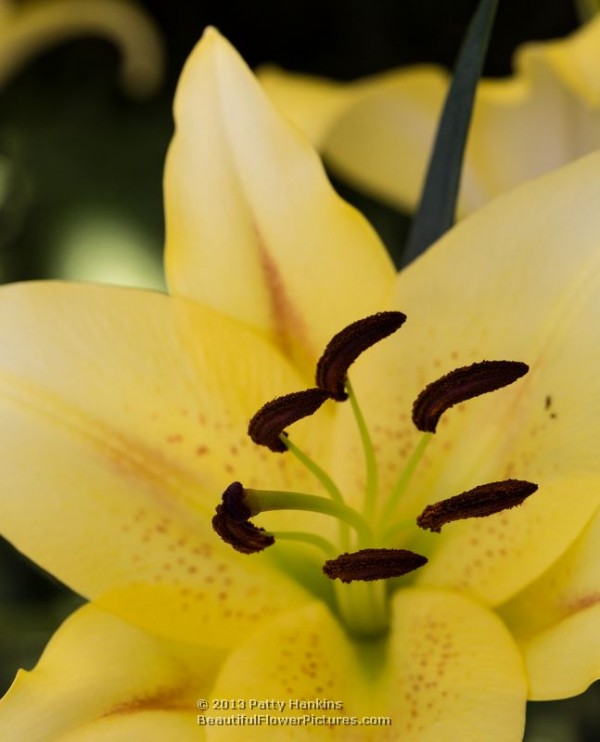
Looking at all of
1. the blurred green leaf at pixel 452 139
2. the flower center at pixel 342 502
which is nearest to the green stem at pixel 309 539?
the flower center at pixel 342 502

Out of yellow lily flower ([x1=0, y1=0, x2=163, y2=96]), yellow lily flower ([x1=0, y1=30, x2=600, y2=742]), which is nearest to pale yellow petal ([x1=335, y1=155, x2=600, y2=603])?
yellow lily flower ([x1=0, y1=30, x2=600, y2=742])

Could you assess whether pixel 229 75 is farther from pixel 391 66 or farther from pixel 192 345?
pixel 391 66

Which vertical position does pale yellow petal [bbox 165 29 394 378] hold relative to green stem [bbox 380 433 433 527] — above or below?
above

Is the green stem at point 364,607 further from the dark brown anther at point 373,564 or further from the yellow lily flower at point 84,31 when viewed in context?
the yellow lily flower at point 84,31

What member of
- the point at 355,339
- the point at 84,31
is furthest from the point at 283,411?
the point at 84,31

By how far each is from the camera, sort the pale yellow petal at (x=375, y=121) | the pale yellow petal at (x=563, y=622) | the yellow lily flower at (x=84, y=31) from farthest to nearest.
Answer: the yellow lily flower at (x=84, y=31)
the pale yellow petal at (x=375, y=121)
the pale yellow petal at (x=563, y=622)

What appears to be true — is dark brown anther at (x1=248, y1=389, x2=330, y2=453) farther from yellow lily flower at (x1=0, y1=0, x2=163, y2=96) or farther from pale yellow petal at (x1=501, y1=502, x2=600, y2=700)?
yellow lily flower at (x1=0, y1=0, x2=163, y2=96)
